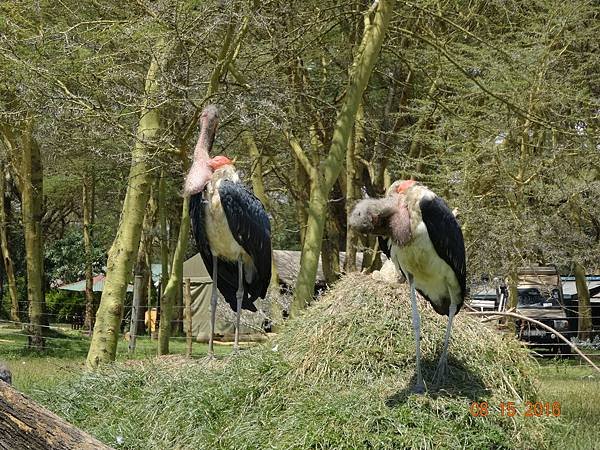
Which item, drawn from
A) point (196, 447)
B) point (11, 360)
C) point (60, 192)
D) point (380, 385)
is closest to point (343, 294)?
point (380, 385)

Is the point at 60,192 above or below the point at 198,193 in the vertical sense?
above

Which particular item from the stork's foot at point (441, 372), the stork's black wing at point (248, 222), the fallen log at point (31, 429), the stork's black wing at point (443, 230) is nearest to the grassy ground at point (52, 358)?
the stork's black wing at point (248, 222)

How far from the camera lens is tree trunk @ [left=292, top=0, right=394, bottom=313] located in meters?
9.29

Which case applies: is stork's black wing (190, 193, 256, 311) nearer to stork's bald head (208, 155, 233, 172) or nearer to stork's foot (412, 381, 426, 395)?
stork's bald head (208, 155, 233, 172)

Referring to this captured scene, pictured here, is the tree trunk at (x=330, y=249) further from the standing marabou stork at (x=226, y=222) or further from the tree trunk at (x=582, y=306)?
the standing marabou stork at (x=226, y=222)

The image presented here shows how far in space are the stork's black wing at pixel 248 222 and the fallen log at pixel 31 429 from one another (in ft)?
13.6

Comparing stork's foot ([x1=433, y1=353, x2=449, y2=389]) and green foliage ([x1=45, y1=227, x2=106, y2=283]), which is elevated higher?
green foliage ([x1=45, y1=227, x2=106, y2=283])

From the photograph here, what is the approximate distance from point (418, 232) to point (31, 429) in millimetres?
3298

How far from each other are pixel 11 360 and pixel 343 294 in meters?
9.99

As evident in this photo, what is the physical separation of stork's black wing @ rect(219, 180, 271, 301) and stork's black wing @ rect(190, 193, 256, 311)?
0.82ft

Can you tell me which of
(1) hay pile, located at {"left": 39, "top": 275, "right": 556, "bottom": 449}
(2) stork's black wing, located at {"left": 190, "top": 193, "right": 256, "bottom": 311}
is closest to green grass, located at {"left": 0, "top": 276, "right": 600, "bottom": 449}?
(1) hay pile, located at {"left": 39, "top": 275, "right": 556, "bottom": 449}

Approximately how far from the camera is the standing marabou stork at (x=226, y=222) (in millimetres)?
7301

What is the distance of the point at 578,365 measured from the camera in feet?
52.7

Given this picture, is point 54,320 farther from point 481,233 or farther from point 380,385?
point 380,385
